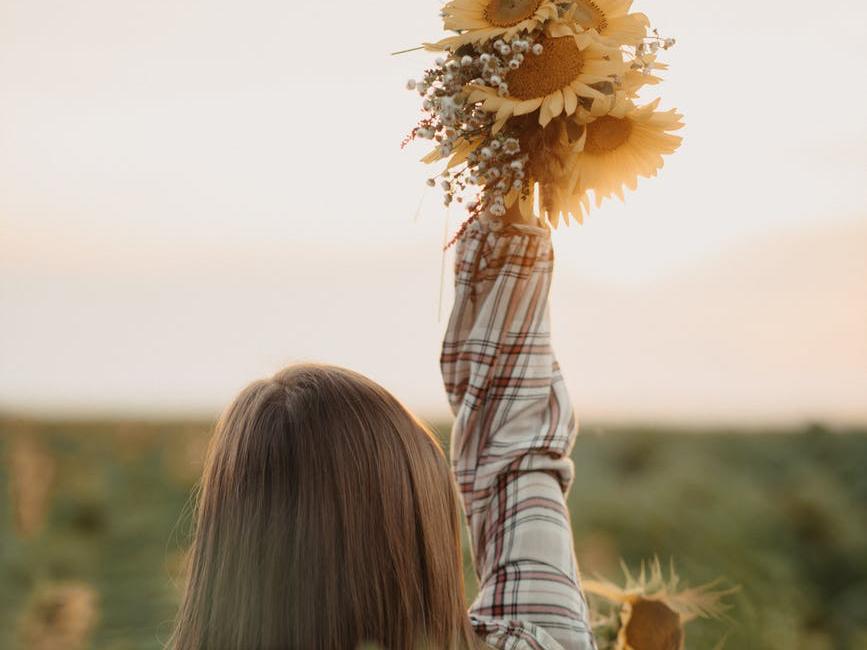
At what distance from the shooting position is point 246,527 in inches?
54.6

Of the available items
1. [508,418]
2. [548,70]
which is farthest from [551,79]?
[508,418]

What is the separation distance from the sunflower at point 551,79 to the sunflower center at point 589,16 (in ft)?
0.11

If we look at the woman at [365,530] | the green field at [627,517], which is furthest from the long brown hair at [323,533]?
the green field at [627,517]

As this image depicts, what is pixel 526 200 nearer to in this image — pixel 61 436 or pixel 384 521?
pixel 384 521

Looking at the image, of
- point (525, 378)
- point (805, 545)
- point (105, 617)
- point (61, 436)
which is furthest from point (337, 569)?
point (61, 436)

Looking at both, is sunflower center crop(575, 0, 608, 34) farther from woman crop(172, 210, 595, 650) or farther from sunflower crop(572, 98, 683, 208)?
woman crop(172, 210, 595, 650)

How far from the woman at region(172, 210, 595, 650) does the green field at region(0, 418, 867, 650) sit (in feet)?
0.97

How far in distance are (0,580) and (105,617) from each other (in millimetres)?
1104

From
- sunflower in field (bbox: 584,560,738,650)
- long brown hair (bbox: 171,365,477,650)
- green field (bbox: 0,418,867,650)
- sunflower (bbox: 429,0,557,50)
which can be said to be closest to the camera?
long brown hair (bbox: 171,365,477,650)

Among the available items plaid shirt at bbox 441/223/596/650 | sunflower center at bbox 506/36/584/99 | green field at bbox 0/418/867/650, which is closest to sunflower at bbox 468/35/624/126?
sunflower center at bbox 506/36/584/99

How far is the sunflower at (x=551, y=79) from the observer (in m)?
1.48

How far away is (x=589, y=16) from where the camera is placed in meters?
1.52

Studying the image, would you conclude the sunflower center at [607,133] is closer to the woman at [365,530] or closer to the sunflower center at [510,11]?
the sunflower center at [510,11]

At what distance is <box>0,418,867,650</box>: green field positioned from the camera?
2398 millimetres
